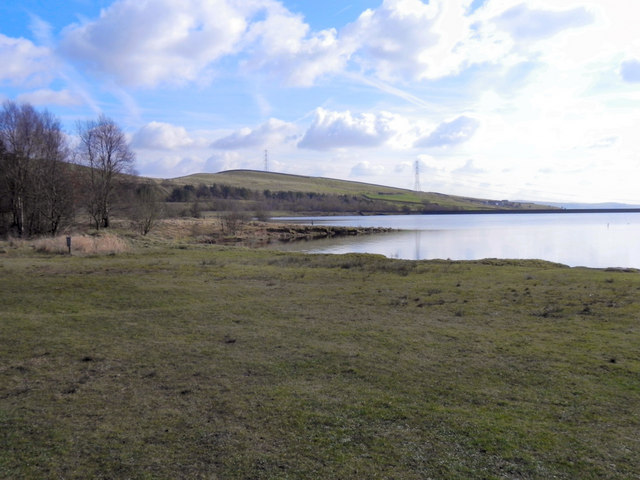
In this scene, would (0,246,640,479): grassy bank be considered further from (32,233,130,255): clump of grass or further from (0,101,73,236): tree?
(0,101,73,236): tree

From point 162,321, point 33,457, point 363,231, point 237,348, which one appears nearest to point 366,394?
point 237,348

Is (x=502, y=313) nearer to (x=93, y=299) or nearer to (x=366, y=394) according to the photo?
(x=366, y=394)

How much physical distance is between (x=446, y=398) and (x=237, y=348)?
13.6 feet

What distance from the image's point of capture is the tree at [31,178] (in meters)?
36.2

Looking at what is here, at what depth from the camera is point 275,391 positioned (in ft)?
22.0

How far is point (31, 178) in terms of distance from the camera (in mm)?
36375

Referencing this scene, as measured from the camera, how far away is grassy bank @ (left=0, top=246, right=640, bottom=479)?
4.90 metres

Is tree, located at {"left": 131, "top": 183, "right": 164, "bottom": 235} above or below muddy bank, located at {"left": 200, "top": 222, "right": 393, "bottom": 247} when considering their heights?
above

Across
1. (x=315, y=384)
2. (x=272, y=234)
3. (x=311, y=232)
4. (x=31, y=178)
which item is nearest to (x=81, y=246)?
(x=31, y=178)

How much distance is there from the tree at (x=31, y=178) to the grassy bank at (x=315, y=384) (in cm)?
2666

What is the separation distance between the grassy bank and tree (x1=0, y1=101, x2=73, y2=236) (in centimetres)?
2666

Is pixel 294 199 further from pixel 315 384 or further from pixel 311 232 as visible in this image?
pixel 315 384

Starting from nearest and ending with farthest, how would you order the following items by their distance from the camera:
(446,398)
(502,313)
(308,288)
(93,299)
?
(446,398) → (502,313) → (93,299) → (308,288)

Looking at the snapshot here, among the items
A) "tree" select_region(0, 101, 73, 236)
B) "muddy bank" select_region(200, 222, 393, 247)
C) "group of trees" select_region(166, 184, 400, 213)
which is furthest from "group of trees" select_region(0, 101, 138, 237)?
"group of trees" select_region(166, 184, 400, 213)
